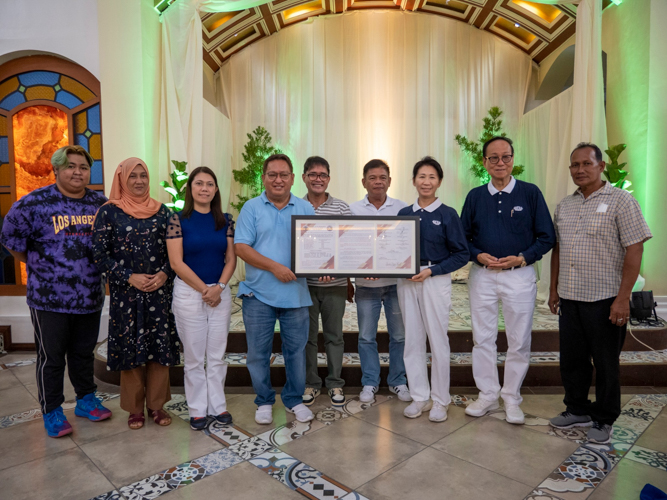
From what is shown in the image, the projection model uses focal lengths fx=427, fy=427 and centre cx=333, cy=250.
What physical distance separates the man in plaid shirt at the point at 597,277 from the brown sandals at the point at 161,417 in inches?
91.3

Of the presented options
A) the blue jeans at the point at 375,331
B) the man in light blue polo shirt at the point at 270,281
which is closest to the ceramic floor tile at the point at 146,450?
the man in light blue polo shirt at the point at 270,281

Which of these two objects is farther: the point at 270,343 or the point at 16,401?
the point at 16,401

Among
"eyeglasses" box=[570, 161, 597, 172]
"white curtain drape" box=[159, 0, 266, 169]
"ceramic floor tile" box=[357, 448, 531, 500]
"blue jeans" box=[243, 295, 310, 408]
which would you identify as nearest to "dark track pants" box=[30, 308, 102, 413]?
"blue jeans" box=[243, 295, 310, 408]

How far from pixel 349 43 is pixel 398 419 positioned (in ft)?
22.0

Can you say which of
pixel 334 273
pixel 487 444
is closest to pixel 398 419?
pixel 487 444

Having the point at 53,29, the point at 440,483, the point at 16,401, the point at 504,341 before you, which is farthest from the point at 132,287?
the point at 53,29

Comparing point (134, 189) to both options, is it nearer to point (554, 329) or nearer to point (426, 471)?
point (426, 471)

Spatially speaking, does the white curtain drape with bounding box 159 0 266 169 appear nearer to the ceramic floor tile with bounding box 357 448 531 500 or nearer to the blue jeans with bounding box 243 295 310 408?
the blue jeans with bounding box 243 295 310 408

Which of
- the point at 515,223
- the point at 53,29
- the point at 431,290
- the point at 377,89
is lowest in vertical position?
the point at 431,290

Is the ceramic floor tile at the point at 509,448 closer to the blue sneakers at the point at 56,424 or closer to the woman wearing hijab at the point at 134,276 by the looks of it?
the woman wearing hijab at the point at 134,276

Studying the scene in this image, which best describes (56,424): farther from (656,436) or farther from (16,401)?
(656,436)

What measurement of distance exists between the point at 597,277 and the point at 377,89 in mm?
6052

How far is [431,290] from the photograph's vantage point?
8.45 ft

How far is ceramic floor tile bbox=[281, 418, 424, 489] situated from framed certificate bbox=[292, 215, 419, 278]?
908 mm
